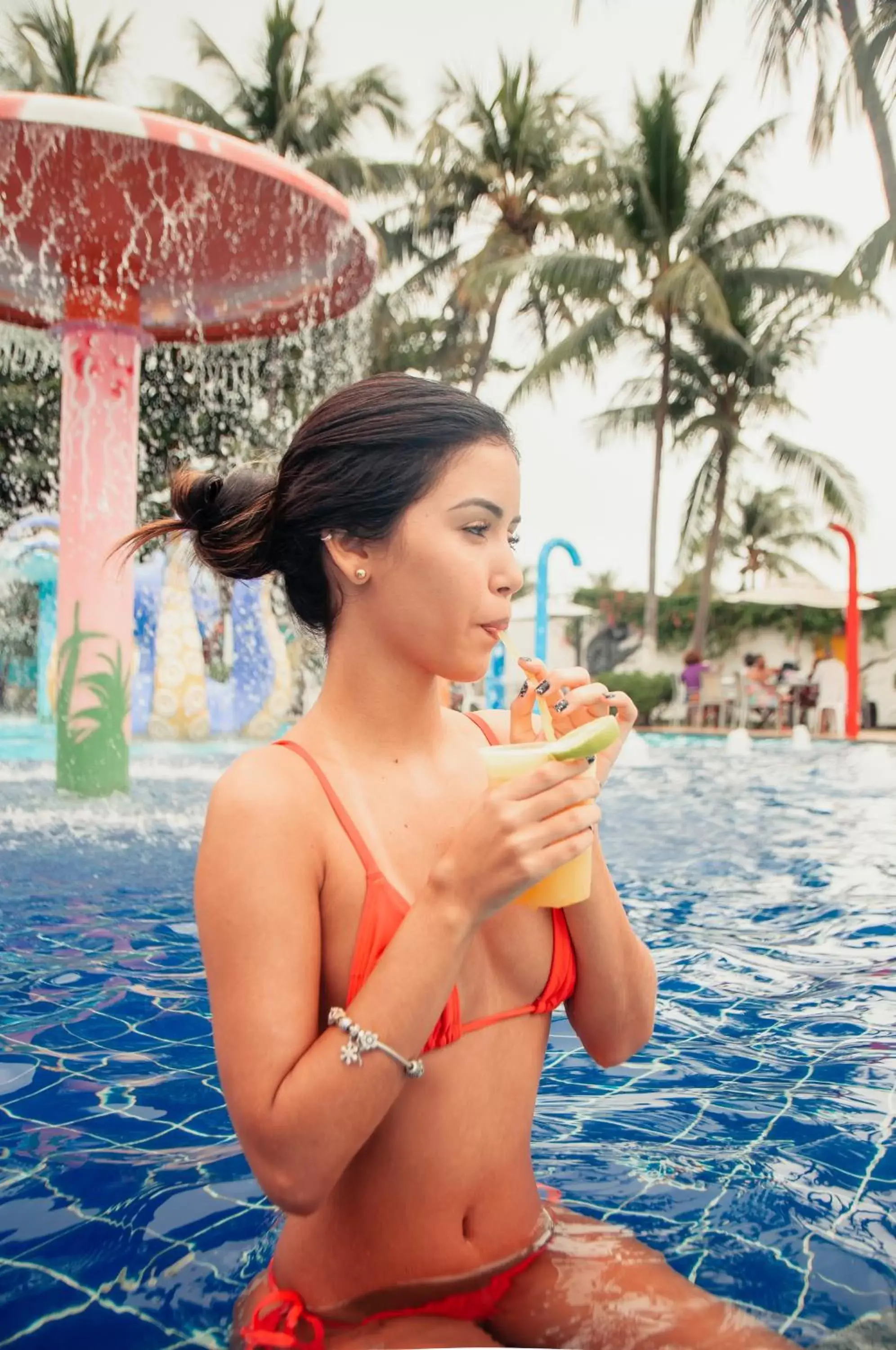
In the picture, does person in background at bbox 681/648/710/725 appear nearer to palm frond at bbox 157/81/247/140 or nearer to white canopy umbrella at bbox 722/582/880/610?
white canopy umbrella at bbox 722/582/880/610

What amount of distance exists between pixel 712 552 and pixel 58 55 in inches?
625

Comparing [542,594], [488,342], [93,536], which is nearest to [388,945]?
[93,536]

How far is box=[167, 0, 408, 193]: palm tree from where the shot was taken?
20953 millimetres

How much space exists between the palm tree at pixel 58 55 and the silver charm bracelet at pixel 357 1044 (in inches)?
876

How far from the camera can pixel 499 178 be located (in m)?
22.2

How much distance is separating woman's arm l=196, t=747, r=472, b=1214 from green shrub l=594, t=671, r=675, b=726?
66.0 feet

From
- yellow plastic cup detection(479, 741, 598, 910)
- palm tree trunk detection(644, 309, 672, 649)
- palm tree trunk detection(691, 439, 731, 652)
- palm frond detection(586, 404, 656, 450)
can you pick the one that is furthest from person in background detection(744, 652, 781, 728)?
yellow plastic cup detection(479, 741, 598, 910)

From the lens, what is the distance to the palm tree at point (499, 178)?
21766 millimetres

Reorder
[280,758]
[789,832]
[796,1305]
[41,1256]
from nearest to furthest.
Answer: [280,758] < [796,1305] < [41,1256] < [789,832]

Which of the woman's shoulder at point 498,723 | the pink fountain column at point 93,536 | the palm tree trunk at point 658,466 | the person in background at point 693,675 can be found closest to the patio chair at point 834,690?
the person in background at point 693,675

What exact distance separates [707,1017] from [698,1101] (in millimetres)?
733

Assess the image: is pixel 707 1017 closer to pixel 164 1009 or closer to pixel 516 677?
pixel 164 1009

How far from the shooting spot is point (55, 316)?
831 cm

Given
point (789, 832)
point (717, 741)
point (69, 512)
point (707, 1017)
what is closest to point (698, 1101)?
point (707, 1017)
